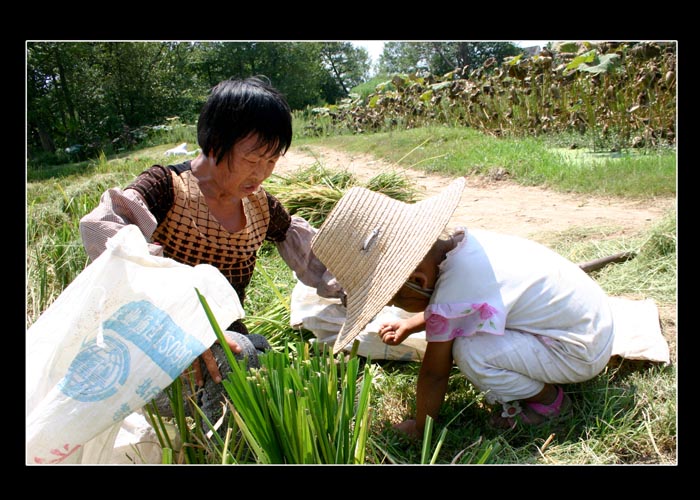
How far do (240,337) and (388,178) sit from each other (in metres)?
2.74

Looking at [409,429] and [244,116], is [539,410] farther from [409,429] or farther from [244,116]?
[244,116]

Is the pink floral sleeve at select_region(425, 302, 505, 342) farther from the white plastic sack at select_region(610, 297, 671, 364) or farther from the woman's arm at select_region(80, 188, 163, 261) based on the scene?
the woman's arm at select_region(80, 188, 163, 261)

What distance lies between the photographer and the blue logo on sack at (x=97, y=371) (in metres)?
1.41

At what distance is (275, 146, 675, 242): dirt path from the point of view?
4.00 metres

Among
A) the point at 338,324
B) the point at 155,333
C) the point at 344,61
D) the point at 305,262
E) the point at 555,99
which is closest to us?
the point at 155,333

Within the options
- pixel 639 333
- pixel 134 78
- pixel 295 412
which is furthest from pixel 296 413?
pixel 134 78

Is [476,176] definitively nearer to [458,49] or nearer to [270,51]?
[270,51]

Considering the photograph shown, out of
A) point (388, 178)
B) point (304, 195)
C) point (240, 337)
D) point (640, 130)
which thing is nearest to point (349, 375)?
point (240, 337)

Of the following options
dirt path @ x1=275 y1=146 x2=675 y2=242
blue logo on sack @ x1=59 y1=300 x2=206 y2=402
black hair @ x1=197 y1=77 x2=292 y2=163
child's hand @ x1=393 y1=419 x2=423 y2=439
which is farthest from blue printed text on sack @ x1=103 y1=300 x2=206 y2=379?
dirt path @ x1=275 y1=146 x2=675 y2=242

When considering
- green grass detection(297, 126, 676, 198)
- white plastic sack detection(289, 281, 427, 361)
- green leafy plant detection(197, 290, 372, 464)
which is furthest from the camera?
green grass detection(297, 126, 676, 198)

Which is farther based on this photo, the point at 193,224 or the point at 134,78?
the point at 134,78

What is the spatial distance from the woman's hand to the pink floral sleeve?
22.3 inches

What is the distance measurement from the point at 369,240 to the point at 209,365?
1.85 feet

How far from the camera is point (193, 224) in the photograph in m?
1.96
